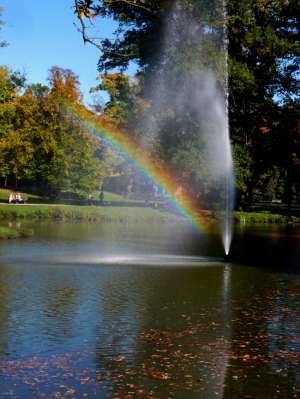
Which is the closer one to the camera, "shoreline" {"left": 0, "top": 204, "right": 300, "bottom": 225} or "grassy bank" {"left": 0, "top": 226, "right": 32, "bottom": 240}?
"grassy bank" {"left": 0, "top": 226, "right": 32, "bottom": 240}

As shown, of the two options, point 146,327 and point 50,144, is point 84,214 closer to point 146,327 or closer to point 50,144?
point 50,144

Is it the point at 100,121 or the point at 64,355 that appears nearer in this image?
the point at 64,355

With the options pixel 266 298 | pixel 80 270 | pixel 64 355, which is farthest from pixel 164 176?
pixel 64 355

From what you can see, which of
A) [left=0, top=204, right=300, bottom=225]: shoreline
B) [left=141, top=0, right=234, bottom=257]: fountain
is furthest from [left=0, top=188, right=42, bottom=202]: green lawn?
[left=141, top=0, right=234, bottom=257]: fountain

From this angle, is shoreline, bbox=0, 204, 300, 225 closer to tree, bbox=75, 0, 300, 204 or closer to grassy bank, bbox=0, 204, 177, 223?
grassy bank, bbox=0, 204, 177, 223

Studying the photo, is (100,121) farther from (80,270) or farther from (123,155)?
(80,270)

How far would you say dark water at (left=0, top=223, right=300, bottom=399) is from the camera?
34.1 feet

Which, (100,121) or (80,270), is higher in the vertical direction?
(100,121)

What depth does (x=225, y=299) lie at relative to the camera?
18688 millimetres

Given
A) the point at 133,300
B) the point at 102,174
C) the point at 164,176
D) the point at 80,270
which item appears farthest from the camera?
the point at 102,174

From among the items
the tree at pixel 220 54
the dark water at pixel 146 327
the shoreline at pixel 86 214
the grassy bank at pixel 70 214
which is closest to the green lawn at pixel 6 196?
the shoreline at pixel 86 214

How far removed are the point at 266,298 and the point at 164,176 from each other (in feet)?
152

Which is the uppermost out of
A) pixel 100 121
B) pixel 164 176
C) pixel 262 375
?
pixel 100 121

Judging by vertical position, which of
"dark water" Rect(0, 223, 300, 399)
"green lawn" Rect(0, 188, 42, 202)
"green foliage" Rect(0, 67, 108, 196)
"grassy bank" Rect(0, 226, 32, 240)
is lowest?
"dark water" Rect(0, 223, 300, 399)
